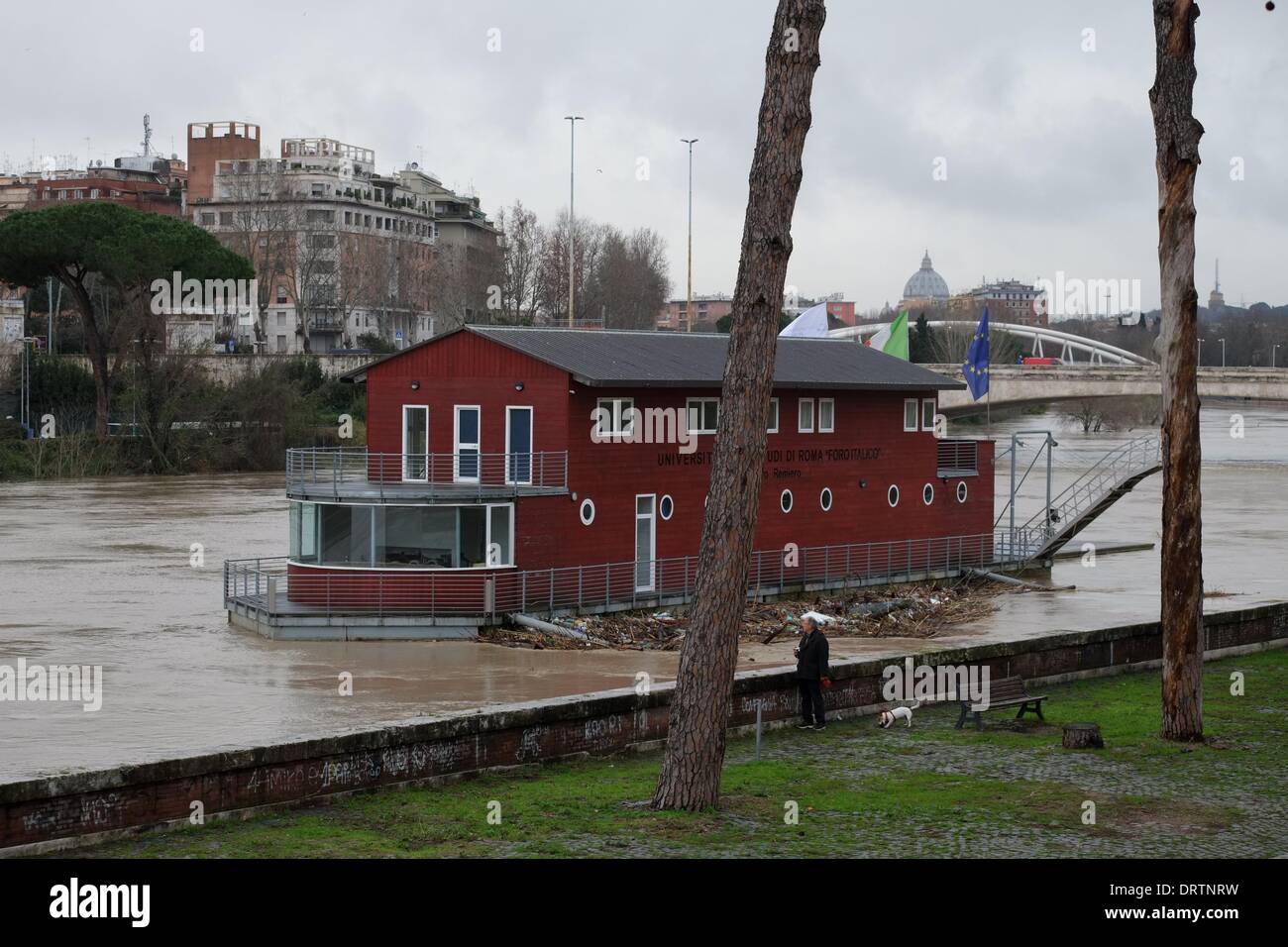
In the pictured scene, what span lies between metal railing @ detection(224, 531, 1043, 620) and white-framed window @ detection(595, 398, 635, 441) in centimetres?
261

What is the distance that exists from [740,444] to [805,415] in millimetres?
24254

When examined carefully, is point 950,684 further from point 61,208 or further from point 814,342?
point 61,208

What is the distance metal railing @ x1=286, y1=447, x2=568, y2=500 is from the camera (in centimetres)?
3212

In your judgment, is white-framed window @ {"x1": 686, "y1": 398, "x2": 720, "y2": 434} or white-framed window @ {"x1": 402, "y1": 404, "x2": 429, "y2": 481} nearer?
white-framed window @ {"x1": 402, "y1": 404, "x2": 429, "y2": 481}

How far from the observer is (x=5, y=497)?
2542 inches

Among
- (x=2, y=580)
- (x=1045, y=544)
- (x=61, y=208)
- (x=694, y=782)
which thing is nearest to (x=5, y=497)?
(x=61, y=208)

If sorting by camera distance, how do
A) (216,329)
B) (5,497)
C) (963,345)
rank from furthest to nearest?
1. (963,345)
2. (216,329)
3. (5,497)

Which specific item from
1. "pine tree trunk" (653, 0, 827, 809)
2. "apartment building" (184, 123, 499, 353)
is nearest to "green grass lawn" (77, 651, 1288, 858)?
"pine tree trunk" (653, 0, 827, 809)

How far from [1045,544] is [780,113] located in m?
31.8

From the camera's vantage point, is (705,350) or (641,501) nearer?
(641,501)

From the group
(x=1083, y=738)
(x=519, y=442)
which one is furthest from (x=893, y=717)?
(x=519, y=442)

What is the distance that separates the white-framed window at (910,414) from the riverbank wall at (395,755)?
19903 mm

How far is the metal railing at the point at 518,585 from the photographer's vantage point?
3164 cm

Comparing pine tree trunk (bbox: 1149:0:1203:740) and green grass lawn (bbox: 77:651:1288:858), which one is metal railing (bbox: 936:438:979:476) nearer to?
green grass lawn (bbox: 77:651:1288:858)
